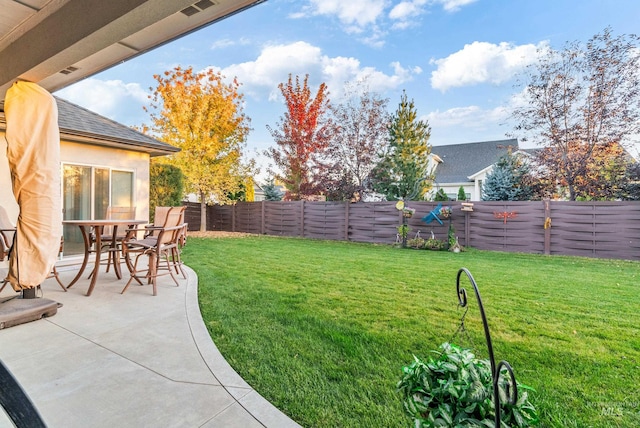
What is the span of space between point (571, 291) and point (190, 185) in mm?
13202

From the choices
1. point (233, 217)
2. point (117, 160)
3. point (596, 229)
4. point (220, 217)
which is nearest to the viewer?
point (117, 160)

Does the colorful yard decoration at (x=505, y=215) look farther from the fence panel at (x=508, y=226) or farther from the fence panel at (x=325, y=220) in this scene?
the fence panel at (x=325, y=220)

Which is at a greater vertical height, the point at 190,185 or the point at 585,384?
the point at 190,185

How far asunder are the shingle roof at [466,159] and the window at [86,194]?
768 inches

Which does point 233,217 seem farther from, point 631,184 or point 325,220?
point 631,184

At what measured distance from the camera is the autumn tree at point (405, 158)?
15.8 metres

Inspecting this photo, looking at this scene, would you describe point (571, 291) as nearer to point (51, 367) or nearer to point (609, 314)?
point (609, 314)

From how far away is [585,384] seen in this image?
215 centimetres

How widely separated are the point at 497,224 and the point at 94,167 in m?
10.7

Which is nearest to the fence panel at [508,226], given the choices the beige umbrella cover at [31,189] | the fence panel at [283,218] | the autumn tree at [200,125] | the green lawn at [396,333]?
the green lawn at [396,333]

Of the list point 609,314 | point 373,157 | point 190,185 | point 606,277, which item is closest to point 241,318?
point 609,314

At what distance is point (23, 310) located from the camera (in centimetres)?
320

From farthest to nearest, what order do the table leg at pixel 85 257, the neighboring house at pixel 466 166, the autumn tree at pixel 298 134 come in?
the neighboring house at pixel 466 166 < the autumn tree at pixel 298 134 < the table leg at pixel 85 257

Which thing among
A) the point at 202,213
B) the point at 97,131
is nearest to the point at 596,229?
the point at 97,131
